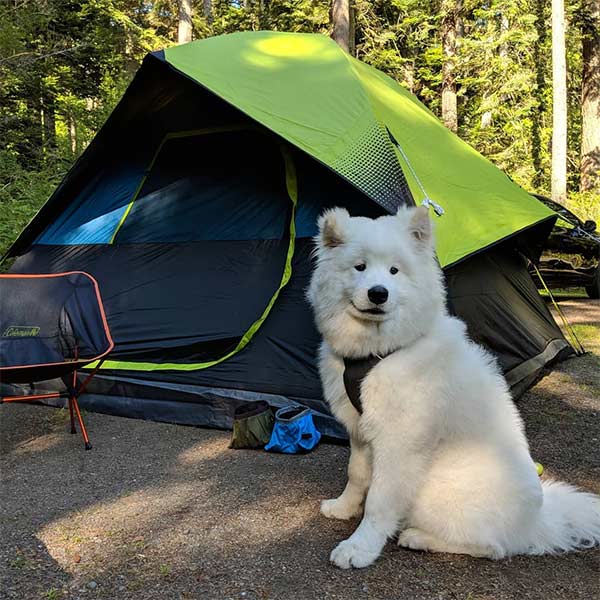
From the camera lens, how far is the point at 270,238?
396 cm

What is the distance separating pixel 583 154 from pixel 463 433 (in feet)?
43.8

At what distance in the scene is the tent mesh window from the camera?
3283 mm

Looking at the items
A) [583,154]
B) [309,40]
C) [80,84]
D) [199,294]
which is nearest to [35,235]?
[199,294]

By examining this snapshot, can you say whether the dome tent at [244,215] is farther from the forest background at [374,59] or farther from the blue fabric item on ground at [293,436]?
the forest background at [374,59]

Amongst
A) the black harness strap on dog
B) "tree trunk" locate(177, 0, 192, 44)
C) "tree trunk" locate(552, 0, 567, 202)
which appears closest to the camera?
the black harness strap on dog

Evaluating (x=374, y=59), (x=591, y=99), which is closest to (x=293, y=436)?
(x=374, y=59)

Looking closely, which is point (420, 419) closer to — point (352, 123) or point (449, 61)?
point (352, 123)

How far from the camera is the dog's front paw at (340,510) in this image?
8.39ft

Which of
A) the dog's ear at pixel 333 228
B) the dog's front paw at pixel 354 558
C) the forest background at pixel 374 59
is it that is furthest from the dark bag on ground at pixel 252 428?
the forest background at pixel 374 59

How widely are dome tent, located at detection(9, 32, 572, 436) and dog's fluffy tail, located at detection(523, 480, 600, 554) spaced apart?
1460 mm

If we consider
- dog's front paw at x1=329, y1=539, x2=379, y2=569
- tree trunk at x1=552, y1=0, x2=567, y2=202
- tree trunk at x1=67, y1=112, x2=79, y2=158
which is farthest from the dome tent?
tree trunk at x1=67, y1=112, x2=79, y2=158

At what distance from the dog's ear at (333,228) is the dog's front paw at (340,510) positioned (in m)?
1.18

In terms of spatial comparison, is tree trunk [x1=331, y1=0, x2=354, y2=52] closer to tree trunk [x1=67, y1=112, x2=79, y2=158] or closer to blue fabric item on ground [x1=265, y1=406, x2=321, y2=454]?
tree trunk [x1=67, y1=112, x2=79, y2=158]

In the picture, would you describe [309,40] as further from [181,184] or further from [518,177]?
Result: [518,177]
